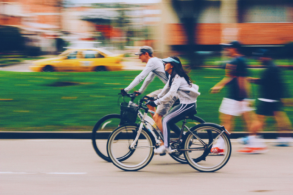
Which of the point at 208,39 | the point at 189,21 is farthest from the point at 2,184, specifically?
the point at 208,39

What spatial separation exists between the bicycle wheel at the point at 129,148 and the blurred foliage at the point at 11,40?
→ 13.8 metres

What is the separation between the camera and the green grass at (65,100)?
7902 millimetres

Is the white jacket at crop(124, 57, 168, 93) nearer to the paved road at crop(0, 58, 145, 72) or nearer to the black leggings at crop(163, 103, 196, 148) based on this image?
the black leggings at crop(163, 103, 196, 148)

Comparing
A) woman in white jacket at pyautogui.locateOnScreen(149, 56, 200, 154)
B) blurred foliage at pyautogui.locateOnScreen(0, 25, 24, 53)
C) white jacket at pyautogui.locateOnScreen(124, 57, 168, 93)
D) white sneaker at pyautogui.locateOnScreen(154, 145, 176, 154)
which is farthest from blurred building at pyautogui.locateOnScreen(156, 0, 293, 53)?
white sneaker at pyautogui.locateOnScreen(154, 145, 176, 154)

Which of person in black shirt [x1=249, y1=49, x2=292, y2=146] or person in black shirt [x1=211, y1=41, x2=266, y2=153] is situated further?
person in black shirt [x1=249, y1=49, x2=292, y2=146]

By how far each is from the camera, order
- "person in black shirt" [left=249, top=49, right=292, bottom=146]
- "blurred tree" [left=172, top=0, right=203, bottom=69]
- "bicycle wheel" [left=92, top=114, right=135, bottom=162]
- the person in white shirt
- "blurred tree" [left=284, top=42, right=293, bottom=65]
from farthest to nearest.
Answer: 1. "blurred tree" [left=284, top=42, right=293, bottom=65]
2. "blurred tree" [left=172, top=0, right=203, bottom=69]
3. "person in black shirt" [left=249, top=49, right=292, bottom=146]
4. "bicycle wheel" [left=92, top=114, right=135, bottom=162]
5. the person in white shirt

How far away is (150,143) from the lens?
493 cm

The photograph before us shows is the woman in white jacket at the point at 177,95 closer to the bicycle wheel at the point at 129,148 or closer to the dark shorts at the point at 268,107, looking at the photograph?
the bicycle wheel at the point at 129,148

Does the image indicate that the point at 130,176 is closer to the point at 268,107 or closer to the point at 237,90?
the point at 237,90

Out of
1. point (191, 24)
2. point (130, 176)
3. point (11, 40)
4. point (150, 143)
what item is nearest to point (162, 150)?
point (150, 143)

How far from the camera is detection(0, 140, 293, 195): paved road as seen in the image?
420 cm

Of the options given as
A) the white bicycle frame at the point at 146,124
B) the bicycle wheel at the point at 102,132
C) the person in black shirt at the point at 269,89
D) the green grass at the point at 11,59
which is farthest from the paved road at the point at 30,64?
the white bicycle frame at the point at 146,124

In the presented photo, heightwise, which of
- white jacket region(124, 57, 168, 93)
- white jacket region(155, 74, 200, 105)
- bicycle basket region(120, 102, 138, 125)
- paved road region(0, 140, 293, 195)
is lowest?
paved road region(0, 140, 293, 195)

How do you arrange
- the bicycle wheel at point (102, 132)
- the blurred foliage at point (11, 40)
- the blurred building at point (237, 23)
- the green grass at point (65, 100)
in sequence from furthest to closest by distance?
the blurred building at point (237, 23) < the blurred foliage at point (11, 40) < the green grass at point (65, 100) < the bicycle wheel at point (102, 132)
